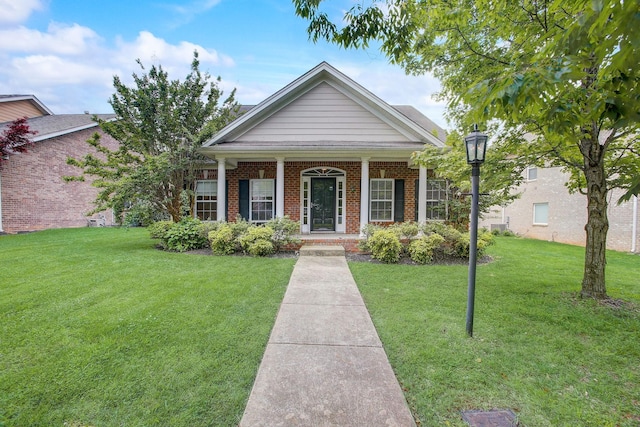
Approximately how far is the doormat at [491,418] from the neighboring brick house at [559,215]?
10.5 metres

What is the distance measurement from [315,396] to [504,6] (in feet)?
18.7

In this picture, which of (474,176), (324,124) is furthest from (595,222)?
(324,124)

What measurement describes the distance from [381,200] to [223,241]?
6.03 metres

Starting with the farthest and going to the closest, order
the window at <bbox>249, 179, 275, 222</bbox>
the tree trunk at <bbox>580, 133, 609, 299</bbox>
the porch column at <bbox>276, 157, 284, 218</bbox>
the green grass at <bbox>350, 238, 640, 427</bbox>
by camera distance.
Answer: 1. the window at <bbox>249, 179, 275, 222</bbox>
2. the porch column at <bbox>276, 157, 284, 218</bbox>
3. the tree trunk at <bbox>580, 133, 609, 299</bbox>
4. the green grass at <bbox>350, 238, 640, 427</bbox>

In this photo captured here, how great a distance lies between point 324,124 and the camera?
395 inches

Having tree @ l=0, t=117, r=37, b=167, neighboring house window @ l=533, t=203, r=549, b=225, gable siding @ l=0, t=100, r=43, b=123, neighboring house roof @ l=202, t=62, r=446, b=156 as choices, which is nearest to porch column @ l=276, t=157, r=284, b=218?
neighboring house roof @ l=202, t=62, r=446, b=156

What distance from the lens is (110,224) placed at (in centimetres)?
1750

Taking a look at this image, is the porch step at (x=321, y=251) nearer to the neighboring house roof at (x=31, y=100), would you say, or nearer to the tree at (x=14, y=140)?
the tree at (x=14, y=140)

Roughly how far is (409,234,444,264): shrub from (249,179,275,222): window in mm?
5699

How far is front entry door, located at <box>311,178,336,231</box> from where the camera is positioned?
35.4 ft

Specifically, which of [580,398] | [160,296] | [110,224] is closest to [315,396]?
[580,398]

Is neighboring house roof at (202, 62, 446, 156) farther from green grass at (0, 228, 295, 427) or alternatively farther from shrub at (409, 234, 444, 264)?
green grass at (0, 228, 295, 427)

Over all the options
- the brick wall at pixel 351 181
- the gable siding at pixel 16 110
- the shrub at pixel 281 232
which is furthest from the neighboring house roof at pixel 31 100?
the shrub at pixel 281 232

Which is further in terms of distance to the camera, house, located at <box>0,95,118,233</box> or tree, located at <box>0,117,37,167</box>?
house, located at <box>0,95,118,233</box>
